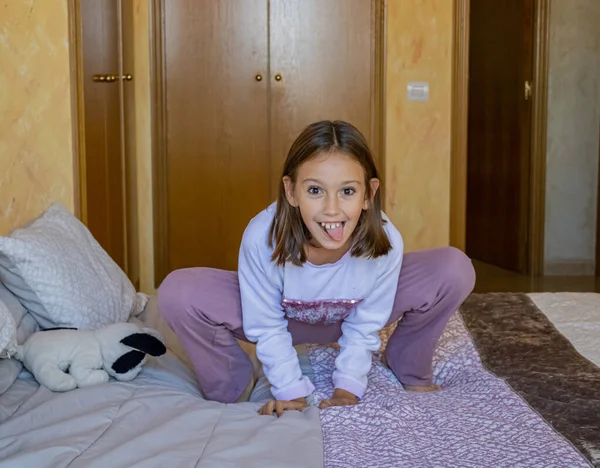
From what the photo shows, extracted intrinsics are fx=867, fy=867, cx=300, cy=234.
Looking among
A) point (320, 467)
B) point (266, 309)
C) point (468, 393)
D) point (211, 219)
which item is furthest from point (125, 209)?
point (320, 467)

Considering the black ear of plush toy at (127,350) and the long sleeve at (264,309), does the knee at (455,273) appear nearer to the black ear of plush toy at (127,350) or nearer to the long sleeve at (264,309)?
the long sleeve at (264,309)

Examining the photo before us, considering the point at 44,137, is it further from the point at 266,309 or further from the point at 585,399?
the point at 585,399

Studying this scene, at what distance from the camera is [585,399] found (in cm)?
183

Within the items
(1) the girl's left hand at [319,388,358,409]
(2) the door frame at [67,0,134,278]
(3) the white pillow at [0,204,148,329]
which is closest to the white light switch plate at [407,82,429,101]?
(2) the door frame at [67,0,134,278]

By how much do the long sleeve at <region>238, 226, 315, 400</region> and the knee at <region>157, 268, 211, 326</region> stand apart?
0.13 metres

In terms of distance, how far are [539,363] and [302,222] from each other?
687 millimetres

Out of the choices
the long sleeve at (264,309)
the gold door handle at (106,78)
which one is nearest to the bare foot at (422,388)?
the long sleeve at (264,309)

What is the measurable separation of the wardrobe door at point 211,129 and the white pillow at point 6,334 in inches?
106

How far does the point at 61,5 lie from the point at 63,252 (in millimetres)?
1286

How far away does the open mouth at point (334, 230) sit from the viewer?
1.88m

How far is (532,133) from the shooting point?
5227mm

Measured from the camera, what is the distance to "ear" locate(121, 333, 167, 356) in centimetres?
202

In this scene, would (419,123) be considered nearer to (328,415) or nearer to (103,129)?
(103,129)

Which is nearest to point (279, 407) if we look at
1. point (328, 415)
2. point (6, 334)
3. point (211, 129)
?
point (328, 415)
